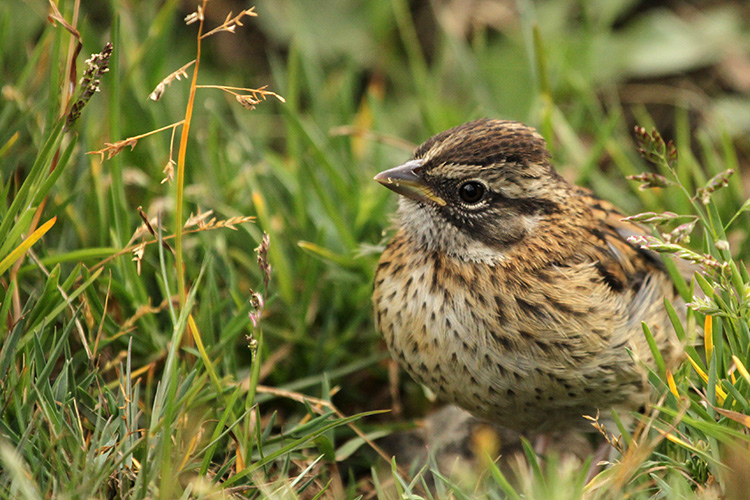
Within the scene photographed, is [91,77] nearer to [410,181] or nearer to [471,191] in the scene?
[410,181]

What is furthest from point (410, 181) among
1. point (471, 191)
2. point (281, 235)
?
point (281, 235)

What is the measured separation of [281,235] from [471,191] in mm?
1268

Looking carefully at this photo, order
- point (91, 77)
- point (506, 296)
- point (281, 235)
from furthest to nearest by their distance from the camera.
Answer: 1. point (281, 235)
2. point (506, 296)
3. point (91, 77)

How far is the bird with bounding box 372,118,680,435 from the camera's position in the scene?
3031 millimetres

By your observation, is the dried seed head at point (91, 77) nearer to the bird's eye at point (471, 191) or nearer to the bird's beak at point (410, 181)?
the bird's beak at point (410, 181)

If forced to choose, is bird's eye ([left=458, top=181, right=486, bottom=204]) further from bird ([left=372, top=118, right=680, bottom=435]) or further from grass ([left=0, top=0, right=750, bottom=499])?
grass ([left=0, top=0, right=750, bottom=499])

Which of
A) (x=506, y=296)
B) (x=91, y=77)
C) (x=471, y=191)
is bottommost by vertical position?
(x=506, y=296)

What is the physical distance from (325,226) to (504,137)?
3.89 ft

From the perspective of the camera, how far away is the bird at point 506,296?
3.03m

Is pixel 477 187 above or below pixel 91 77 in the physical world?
below

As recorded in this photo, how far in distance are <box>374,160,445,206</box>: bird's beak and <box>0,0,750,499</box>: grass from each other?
1.63 feet

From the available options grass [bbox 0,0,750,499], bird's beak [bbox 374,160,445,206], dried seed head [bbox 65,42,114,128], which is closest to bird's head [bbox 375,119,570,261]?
bird's beak [bbox 374,160,445,206]

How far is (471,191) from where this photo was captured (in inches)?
124

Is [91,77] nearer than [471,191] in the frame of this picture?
Yes
